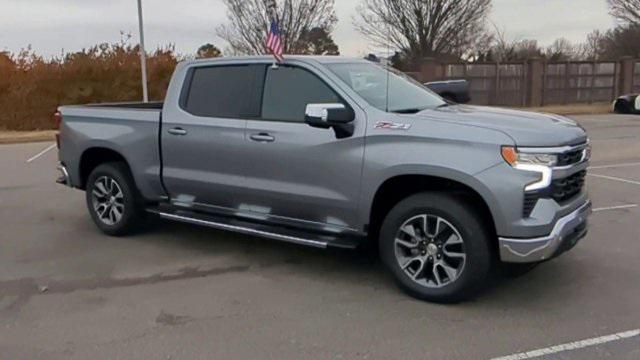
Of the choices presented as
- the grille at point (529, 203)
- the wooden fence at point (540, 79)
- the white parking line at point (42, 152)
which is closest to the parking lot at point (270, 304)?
the grille at point (529, 203)

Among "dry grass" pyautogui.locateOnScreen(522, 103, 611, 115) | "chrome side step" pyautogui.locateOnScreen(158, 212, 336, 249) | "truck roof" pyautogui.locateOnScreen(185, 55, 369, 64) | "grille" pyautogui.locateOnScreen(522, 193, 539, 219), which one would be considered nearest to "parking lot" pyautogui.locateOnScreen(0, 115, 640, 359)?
"chrome side step" pyautogui.locateOnScreen(158, 212, 336, 249)

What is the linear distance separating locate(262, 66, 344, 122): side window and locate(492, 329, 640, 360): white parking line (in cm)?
235

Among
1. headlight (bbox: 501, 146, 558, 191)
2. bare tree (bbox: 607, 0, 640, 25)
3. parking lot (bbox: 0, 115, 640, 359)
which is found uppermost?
bare tree (bbox: 607, 0, 640, 25)

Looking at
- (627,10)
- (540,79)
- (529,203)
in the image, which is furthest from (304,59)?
(627,10)

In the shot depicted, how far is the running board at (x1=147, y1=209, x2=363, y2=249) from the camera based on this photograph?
458 cm

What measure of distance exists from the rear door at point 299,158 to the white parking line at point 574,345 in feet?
5.39

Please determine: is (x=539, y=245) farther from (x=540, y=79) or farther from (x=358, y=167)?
(x=540, y=79)

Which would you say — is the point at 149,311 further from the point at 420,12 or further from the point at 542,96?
the point at 420,12

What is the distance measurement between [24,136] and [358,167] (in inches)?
685

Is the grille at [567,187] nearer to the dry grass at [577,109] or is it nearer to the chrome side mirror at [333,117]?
the chrome side mirror at [333,117]

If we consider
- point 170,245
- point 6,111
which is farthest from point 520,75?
point 170,245

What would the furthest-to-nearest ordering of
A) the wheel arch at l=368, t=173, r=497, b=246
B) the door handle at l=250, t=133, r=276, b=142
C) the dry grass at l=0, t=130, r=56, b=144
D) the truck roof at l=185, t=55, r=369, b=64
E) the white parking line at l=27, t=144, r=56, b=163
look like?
1. the dry grass at l=0, t=130, r=56, b=144
2. the white parking line at l=27, t=144, r=56, b=163
3. the truck roof at l=185, t=55, r=369, b=64
4. the door handle at l=250, t=133, r=276, b=142
5. the wheel arch at l=368, t=173, r=497, b=246

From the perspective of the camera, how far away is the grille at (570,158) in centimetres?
399

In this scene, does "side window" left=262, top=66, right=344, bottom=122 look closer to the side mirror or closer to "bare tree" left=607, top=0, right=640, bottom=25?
the side mirror
